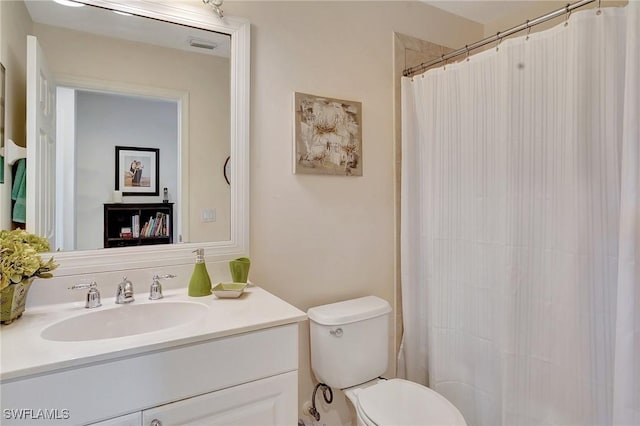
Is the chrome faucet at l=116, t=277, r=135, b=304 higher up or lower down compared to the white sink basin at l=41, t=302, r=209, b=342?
higher up

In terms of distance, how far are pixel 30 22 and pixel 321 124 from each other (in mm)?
1178

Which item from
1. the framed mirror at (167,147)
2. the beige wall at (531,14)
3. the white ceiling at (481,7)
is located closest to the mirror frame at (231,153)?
the framed mirror at (167,147)

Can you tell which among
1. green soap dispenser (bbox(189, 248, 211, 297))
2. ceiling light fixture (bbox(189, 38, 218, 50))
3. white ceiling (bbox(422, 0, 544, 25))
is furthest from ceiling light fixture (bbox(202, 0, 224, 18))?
white ceiling (bbox(422, 0, 544, 25))

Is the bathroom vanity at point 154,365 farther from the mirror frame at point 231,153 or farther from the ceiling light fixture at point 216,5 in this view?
the ceiling light fixture at point 216,5

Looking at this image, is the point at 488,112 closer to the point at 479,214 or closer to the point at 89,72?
the point at 479,214

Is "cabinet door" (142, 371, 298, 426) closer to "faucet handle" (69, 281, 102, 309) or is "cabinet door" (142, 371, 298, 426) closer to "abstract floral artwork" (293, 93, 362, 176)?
"faucet handle" (69, 281, 102, 309)

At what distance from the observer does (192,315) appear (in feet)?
4.18

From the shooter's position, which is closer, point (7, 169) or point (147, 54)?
point (7, 169)

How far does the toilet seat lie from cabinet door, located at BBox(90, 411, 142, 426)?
84 cm

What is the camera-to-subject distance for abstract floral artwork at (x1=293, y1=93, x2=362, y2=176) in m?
1.70

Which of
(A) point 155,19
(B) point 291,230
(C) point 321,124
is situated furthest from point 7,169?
(C) point 321,124

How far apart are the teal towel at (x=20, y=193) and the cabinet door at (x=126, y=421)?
0.78 metres

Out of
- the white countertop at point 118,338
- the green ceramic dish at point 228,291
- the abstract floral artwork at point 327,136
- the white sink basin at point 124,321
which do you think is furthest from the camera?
the abstract floral artwork at point 327,136

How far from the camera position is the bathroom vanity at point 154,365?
32.8 inches
